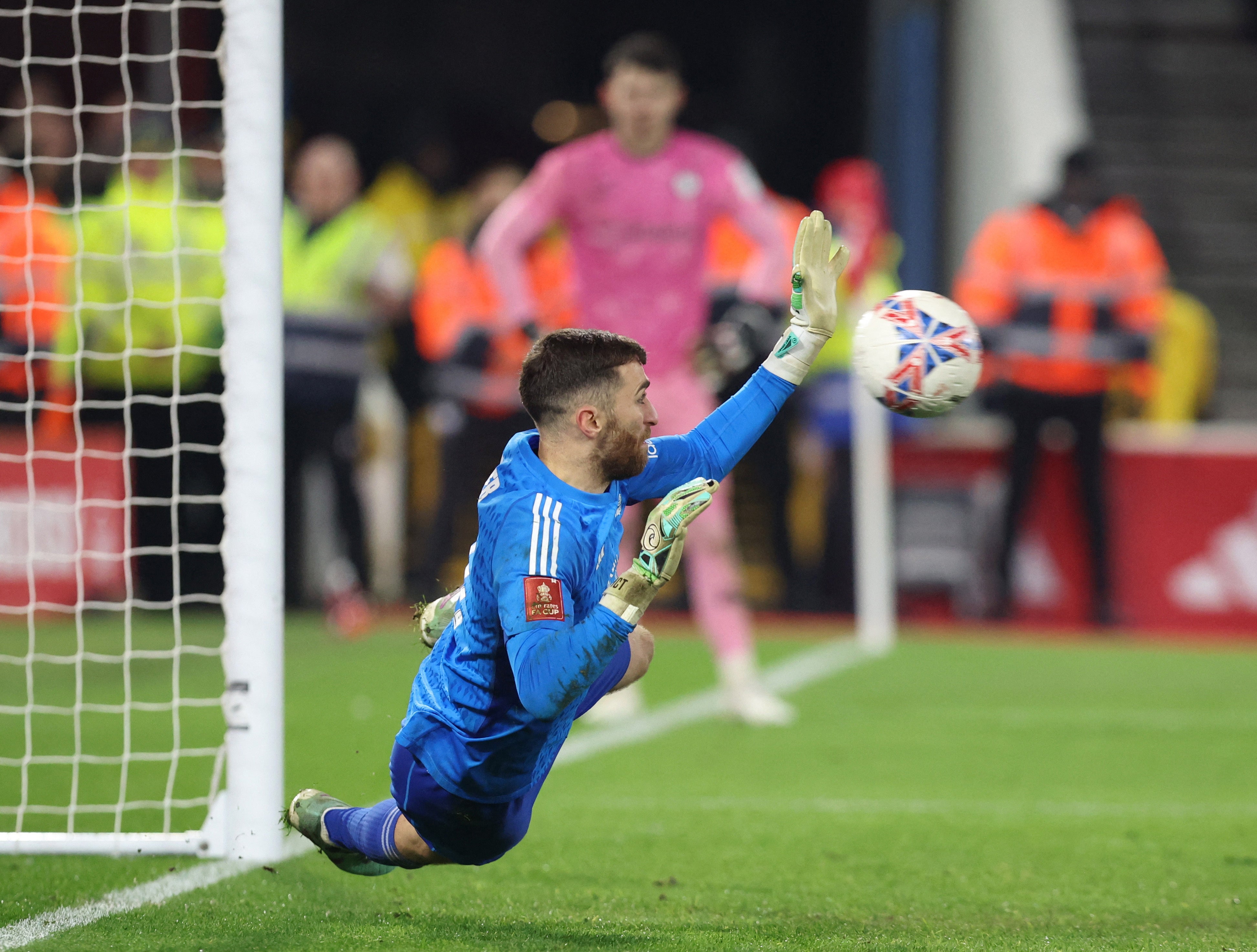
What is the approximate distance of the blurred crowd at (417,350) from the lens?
32.3ft

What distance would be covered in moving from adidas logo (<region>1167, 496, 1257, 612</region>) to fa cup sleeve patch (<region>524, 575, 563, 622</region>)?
26.4 feet

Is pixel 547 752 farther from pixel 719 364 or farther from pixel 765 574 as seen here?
pixel 765 574

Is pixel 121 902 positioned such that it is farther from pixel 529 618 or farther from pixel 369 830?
pixel 529 618

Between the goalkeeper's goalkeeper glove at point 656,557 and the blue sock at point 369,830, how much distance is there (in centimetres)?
75

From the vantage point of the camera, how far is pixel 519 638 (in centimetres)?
318

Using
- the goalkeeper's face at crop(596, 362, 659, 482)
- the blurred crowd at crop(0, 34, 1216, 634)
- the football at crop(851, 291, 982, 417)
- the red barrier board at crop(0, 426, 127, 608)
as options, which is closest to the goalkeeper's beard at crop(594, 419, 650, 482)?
the goalkeeper's face at crop(596, 362, 659, 482)

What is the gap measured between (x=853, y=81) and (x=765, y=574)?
35.2ft

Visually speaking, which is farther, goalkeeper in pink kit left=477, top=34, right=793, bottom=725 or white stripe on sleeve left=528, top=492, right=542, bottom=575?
goalkeeper in pink kit left=477, top=34, right=793, bottom=725

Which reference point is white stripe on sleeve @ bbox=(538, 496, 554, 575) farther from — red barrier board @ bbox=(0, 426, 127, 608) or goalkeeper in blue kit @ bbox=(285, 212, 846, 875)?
red barrier board @ bbox=(0, 426, 127, 608)

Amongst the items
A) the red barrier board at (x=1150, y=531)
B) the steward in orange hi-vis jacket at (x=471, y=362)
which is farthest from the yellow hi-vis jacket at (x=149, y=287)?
the red barrier board at (x=1150, y=531)

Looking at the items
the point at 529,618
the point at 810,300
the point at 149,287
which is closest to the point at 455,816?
the point at 529,618

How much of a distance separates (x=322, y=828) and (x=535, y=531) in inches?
35.6

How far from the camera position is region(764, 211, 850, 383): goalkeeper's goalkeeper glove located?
3799 millimetres

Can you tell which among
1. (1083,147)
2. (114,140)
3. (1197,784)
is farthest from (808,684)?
(114,140)
